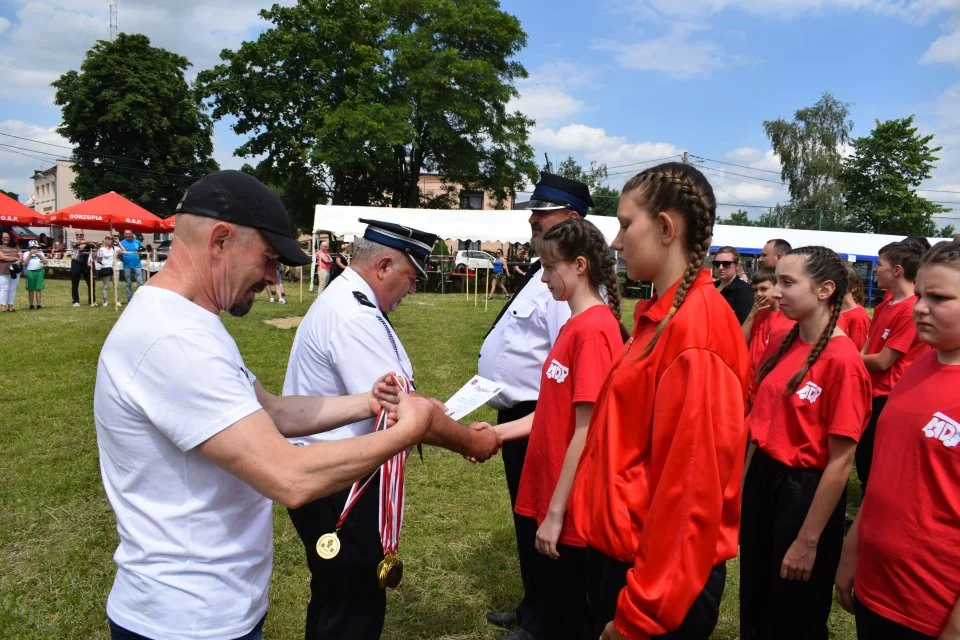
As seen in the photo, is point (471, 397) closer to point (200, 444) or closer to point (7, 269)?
point (200, 444)

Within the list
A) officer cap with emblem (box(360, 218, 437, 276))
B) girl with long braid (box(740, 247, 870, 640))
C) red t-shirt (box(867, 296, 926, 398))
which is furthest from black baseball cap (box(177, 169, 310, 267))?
red t-shirt (box(867, 296, 926, 398))

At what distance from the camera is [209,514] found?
171 cm

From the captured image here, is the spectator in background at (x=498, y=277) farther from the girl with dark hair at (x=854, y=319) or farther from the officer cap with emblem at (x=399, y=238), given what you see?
the officer cap with emblem at (x=399, y=238)

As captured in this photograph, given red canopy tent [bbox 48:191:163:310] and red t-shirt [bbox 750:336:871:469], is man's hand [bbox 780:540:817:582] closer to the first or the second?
red t-shirt [bbox 750:336:871:469]

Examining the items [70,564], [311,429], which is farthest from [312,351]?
[70,564]

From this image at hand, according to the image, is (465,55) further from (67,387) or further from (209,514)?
(209,514)

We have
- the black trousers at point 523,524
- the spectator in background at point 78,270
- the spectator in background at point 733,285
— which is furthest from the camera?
the spectator in background at point 78,270

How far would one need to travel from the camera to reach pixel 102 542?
4.65 metres

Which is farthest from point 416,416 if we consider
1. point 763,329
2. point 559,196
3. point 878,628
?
point 763,329

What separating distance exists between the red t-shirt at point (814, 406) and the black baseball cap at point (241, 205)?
2298mm

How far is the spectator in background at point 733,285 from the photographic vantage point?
6.50 m

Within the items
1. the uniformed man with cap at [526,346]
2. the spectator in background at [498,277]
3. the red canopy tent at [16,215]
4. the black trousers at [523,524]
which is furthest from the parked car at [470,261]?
the black trousers at [523,524]

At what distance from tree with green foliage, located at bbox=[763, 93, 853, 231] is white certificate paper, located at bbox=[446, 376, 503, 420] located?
166 feet

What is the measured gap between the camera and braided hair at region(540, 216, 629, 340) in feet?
9.84
